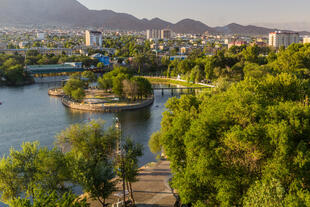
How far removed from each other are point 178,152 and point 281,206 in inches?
99.7

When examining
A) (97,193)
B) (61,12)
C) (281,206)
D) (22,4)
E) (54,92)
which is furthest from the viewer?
(61,12)

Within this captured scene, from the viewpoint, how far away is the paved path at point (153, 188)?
21.9ft

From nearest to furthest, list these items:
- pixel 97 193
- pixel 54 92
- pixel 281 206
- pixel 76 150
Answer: pixel 281 206 → pixel 97 193 → pixel 76 150 → pixel 54 92

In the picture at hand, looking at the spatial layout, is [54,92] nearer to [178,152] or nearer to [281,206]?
[178,152]

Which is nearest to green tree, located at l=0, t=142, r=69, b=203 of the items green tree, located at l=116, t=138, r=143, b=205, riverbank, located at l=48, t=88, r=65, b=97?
green tree, located at l=116, t=138, r=143, b=205

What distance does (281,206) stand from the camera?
13.4ft

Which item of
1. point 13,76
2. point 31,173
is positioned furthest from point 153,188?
point 13,76

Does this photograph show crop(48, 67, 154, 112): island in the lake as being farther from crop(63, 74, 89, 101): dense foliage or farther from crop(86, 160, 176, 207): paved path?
crop(86, 160, 176, 207): paved path

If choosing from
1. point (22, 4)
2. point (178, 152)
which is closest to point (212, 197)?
point (178, 152)

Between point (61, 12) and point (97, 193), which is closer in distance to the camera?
point (97, 193)

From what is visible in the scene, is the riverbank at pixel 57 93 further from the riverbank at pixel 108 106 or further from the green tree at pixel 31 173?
the green tree at pixel 31 173

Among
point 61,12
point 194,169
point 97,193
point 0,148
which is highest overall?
point 61,12

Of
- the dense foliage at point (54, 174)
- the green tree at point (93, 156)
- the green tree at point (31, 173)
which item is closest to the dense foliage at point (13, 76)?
the green tree at point (93, 156)

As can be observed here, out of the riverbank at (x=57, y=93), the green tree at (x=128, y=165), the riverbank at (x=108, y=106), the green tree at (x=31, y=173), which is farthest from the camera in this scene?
the riverbank at (x=57, y=93)
